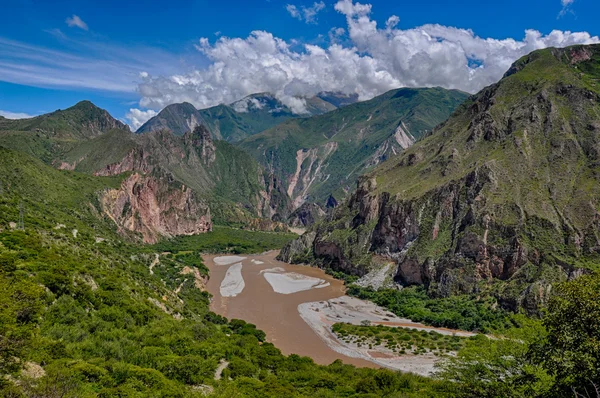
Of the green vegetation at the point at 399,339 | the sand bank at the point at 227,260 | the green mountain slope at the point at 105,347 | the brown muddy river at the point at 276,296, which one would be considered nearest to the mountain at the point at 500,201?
the brown muddy river at the point at 276,296

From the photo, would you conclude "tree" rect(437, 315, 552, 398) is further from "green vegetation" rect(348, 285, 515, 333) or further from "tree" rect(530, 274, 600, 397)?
"green vegetation" rect(348, 285, 515, 333)

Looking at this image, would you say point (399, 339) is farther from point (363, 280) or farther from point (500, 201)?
point (500, 201)

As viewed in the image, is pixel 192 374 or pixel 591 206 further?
pixel 591 206

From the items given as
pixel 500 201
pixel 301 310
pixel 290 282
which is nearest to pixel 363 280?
pixel 290 282

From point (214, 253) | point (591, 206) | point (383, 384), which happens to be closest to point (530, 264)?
point (591, 206)

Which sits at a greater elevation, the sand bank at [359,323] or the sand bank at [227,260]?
the sand bank at [227,260]

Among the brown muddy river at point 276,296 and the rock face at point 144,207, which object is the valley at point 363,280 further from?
the rock face at point 144,207

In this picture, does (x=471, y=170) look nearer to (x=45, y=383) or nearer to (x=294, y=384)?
(x=294, y=384)
